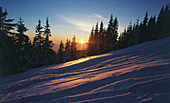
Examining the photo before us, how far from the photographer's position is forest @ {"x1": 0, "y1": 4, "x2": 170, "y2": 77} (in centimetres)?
956

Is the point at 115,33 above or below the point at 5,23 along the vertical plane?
above

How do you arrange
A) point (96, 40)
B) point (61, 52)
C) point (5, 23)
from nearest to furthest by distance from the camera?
point (5, 23), point (96, 40), point (61, 52)

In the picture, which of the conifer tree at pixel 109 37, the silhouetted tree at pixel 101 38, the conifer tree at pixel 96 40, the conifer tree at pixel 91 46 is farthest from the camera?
the conifer tree at pixel 91 46

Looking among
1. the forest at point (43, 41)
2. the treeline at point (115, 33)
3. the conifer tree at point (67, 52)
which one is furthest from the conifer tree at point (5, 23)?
the treeline at point (115, 33)

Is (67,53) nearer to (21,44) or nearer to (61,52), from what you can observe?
(61,52)

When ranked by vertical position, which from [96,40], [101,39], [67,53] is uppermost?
[101,39]

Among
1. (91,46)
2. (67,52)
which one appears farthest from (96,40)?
(67,52)

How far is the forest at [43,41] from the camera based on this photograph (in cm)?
956

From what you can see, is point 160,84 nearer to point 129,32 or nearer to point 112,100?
point 112,100

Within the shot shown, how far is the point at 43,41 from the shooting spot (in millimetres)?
19656

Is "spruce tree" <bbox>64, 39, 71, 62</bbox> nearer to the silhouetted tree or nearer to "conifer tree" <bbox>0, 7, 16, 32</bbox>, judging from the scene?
the silhouetted tree

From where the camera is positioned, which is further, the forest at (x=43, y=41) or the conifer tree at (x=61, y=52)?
the conifer tree at (x=61, y=52)

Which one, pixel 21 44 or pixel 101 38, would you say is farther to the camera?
pixel 101 38

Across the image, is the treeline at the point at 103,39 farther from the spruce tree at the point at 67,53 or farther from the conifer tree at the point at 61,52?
the conifer tree at the point at 61,52
